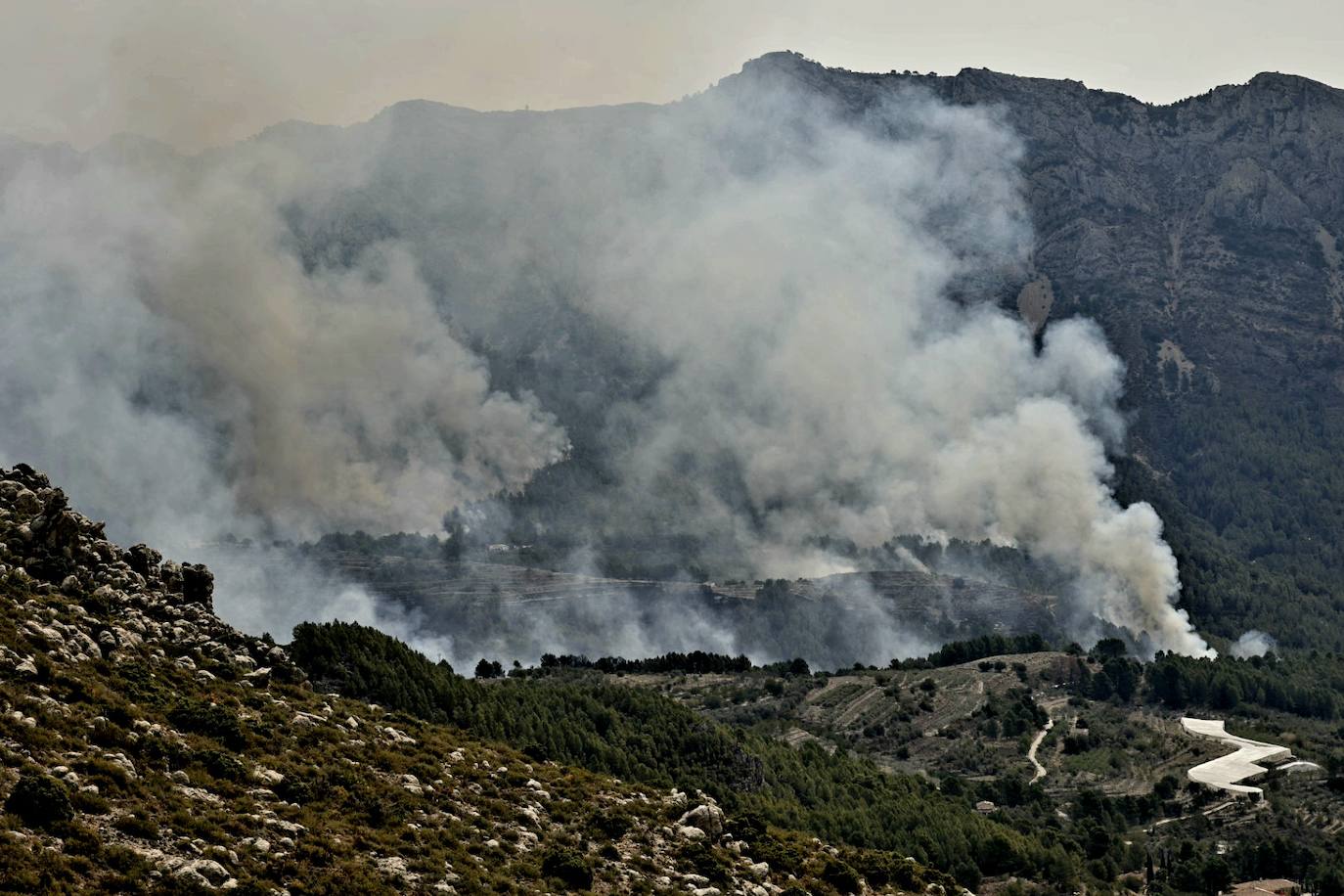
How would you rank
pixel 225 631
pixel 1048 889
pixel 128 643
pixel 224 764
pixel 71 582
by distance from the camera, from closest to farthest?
pixel 224 764
pixel 128 643
pixel 71 582
pixel 225 631
pixel 1048 889

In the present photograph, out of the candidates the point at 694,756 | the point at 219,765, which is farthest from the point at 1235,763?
the point at 219,765

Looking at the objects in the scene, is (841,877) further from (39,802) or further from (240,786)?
(39,802)

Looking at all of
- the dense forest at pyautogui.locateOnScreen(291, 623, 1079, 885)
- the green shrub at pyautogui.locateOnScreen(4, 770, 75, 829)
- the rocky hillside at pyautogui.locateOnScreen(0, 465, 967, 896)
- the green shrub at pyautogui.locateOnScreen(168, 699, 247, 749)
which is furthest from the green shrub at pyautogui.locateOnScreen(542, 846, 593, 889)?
the dense forest at pyautogui.locateOnScreen(291, 623, 1079, 885)

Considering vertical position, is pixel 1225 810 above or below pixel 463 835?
above

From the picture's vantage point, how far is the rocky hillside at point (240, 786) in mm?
39500

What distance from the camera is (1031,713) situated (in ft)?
607

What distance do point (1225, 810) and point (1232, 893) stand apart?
94.1 ft

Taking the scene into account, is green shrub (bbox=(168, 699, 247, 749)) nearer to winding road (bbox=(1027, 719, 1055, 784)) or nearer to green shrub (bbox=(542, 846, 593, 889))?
green shrub (bbox=(542, 846, 593, 889))

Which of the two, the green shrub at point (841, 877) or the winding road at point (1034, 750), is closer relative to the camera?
the green shrub at point (841, 877)

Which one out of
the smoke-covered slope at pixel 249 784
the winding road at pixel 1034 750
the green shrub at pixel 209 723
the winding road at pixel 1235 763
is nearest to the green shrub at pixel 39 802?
the smoke-covered slope at pixel 249 784

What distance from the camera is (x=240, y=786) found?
45.8 m

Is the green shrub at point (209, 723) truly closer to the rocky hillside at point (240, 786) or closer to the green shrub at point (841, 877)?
the rocky hillside at point (240, 786)

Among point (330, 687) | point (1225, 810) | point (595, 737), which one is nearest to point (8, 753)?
point (330, 687)

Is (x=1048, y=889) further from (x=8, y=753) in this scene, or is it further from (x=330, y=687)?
(x=8, y=753)
